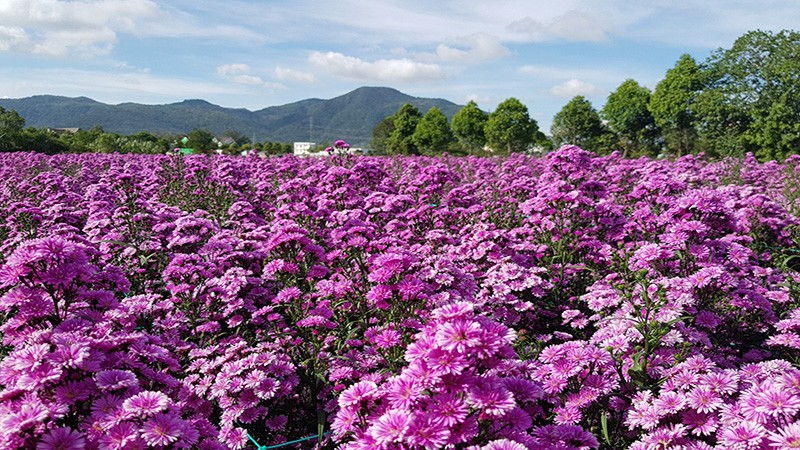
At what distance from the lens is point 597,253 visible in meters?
6.07

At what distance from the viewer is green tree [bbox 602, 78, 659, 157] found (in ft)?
224

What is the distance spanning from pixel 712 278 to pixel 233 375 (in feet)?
12.0

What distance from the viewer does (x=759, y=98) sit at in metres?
42.4

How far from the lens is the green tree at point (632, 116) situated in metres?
68.3

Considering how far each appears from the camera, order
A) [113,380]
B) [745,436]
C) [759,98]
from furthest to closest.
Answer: [759,98] < [113,380] < [745,436]

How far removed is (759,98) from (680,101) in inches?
474

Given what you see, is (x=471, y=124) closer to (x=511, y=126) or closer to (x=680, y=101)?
(x=511, y=126)

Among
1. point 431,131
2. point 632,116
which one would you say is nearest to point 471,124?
point 431,131

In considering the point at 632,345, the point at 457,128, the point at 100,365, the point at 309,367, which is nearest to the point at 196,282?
the point at 309,367

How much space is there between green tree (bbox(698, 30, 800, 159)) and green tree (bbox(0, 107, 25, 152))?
162ft

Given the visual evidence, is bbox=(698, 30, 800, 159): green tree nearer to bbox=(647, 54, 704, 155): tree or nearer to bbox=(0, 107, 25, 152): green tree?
bbox=(647, 54, 704, 155): tree

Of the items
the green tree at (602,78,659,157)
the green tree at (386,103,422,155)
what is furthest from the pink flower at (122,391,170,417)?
the green tree at (386,103,422,155)

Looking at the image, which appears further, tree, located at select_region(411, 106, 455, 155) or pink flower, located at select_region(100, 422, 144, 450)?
tree, located at select_region(411, 106, 455, 155)

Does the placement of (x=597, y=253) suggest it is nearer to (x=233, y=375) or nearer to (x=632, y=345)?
(x=632, y=345)
